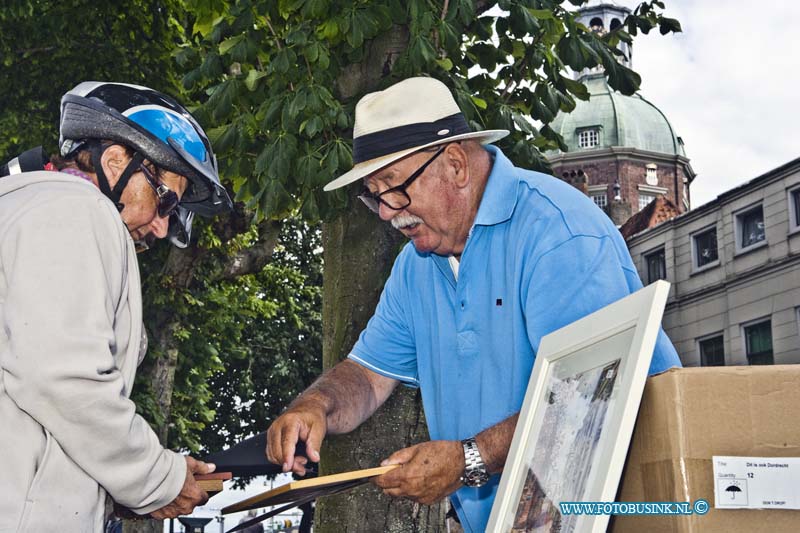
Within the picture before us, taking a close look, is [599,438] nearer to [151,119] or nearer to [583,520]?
[583,520]

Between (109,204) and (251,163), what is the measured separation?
4577 millimetres

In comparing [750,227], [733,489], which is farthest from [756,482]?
[750,227]

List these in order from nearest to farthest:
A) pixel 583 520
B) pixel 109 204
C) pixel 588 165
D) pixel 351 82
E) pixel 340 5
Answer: pixel 583 520 < pixel 109 204 < pixel 340 5 < pixel 351 82 < pixel 588 165

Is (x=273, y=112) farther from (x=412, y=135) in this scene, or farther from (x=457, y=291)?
(x=457, y=291)

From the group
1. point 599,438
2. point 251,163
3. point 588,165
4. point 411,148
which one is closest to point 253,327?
point 251,163

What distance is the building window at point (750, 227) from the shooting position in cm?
3791

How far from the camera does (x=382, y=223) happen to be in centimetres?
669

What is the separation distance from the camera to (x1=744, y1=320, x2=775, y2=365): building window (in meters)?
37.1

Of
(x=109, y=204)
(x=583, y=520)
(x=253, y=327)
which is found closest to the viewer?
(x=583, y=520)

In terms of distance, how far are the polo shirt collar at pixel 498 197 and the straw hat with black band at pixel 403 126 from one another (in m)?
0.14

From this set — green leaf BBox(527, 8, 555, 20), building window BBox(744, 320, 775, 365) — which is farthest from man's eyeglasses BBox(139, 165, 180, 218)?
building window BBox(744, 320, 775, 365)

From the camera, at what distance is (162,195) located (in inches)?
131

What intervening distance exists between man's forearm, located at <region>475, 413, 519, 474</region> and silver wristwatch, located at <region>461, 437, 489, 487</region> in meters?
0.01

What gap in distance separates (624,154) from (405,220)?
85.5m
